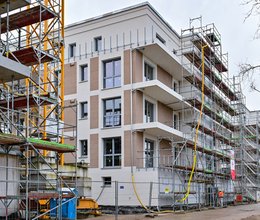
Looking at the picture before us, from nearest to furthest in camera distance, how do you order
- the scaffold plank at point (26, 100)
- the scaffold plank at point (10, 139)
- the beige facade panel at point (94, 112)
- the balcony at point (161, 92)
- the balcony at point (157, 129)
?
1. the scaffold plank at point (10, 139)
2. the scaffold plank at point (26, 100)
3. the balcony at point (157, 129)
4. the balcony at point (161, 92)
5. the beige facade panel at point (94, 112)

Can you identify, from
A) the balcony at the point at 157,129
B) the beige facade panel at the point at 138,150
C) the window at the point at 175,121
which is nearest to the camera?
the balcony at the point at 157,129

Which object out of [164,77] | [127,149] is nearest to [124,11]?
[164,77]

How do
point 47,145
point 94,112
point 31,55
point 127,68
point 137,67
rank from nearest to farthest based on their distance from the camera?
point 47,145 < point 31,55 < point 137,67 < point 127,68 < point 94,112

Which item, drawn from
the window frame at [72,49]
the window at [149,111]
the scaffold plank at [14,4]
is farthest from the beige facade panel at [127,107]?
the scaffold plank at [14,4]

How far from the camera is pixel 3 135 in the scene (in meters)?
14.5

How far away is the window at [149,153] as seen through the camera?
95.5 ft

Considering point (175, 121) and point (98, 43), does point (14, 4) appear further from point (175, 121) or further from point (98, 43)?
point (175, 121)

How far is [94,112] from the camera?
29953 millimetres

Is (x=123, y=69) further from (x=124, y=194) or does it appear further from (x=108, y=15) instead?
(x=124, y=194)

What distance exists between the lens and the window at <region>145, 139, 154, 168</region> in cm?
2910

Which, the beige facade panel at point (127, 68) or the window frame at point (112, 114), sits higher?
the beige facade panel at point (127, 68)

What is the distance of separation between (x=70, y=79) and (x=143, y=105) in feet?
19.7

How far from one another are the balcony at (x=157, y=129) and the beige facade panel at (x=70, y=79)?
19.8ft

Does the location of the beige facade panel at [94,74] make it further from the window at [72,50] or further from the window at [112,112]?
the window at [72,50]
